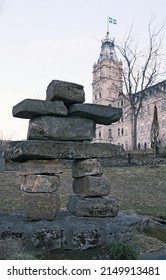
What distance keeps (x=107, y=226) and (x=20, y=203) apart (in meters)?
6.05

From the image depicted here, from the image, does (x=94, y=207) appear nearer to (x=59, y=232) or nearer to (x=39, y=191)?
(x=59, y=232)

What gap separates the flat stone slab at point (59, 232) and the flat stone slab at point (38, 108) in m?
2.34


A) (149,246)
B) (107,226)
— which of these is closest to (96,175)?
(107,226)

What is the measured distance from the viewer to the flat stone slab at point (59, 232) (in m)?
5.77

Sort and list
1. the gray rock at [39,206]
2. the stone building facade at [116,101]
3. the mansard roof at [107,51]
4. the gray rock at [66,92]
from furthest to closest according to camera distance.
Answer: the mansard roof at [107,51] → the stone building facade at [116,101] → the gray rock at [66,92] → the gray rock at [39,206]

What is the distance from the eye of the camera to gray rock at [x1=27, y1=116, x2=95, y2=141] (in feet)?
21.7

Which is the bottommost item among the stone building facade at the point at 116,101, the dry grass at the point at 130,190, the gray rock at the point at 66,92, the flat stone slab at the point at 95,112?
the dry grass at the point at 130,190

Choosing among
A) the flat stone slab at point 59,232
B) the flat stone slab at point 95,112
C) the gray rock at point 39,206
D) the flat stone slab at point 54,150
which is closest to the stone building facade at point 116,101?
the flat stone slab at point 95,112

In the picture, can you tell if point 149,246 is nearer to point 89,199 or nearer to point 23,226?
point 89,199

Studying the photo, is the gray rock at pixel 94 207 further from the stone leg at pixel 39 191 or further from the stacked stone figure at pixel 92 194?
the stone leg at pixel 39 191

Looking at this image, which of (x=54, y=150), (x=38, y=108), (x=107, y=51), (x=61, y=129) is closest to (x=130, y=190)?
(x=61, y=129)

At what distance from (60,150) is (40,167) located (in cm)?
58

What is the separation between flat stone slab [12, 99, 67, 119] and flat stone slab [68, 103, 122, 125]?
0.89ft

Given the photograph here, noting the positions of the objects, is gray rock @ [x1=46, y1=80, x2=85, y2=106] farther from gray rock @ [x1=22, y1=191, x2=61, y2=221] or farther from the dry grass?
the dry grass
